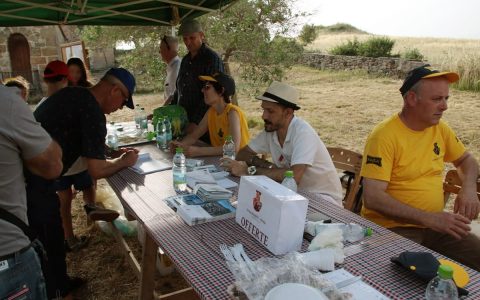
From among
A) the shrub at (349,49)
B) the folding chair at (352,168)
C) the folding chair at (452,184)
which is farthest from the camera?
the shrub at (349,49)

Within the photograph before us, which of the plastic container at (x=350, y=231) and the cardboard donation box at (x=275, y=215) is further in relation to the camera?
the plastic container at (x=350, y=231)

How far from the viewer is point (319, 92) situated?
13.2 m

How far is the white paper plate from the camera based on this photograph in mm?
1144

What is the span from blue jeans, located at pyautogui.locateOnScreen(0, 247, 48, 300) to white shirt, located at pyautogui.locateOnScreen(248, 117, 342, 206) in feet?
5.11

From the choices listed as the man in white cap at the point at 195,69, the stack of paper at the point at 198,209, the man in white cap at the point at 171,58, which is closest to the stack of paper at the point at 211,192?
the stack of paper at the point at 198,209

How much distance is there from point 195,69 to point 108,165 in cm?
203

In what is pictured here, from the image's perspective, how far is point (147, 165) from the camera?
290 centimetres

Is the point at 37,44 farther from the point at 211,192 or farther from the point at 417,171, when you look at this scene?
the point at 417,171

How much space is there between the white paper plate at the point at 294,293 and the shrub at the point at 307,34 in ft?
22.9

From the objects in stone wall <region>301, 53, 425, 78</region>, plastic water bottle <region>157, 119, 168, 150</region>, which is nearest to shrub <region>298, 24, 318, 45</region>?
plastic water bottle <region>157, 119, 168, 150</region>

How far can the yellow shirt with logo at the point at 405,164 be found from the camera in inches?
94.3

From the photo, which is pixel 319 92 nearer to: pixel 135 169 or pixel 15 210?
pixel 135 169

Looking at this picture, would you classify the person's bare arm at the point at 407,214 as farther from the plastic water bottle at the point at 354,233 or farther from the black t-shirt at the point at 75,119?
the black t-shirt at the point at 75,119

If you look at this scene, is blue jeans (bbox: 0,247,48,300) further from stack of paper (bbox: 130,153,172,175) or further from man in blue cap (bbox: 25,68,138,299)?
stack of paper (bbox: 130,153,172,175)
